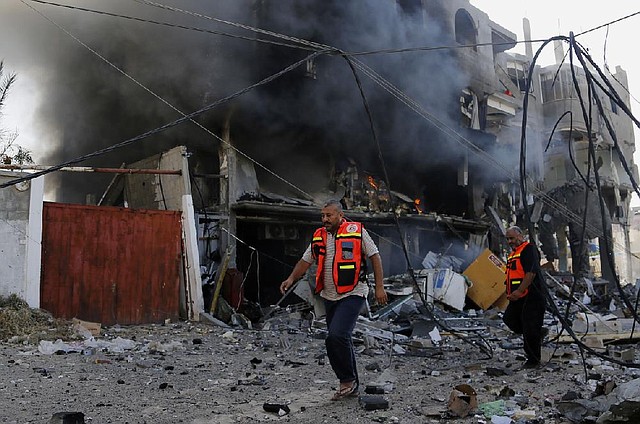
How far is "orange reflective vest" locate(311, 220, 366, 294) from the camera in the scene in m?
4.17

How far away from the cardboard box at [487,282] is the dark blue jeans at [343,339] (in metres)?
9.41

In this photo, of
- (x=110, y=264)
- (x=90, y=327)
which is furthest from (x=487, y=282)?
(x=90, y=327)

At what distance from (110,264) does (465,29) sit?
15597 millimetres

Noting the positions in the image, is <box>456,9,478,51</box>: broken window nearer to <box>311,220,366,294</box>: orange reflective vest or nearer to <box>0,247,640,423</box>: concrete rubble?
<box>0,247,640,423</box>: concrete rubble

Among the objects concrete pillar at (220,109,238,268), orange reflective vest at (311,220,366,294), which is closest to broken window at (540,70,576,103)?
concrete pillar at (220,109,238,268)

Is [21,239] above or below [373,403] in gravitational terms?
above

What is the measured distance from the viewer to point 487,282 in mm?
12883

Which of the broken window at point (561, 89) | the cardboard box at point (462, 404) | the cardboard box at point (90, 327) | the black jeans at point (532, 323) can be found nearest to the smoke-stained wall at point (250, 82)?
the cardboard box at point (90, 327)

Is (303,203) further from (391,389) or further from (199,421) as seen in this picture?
(199,421)

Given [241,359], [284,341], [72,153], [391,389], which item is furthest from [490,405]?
[72,153]

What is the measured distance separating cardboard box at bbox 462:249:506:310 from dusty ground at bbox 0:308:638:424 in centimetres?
523

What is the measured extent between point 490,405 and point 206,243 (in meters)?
9.30

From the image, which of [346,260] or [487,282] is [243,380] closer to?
[346,260]

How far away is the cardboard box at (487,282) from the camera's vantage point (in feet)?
42.0
